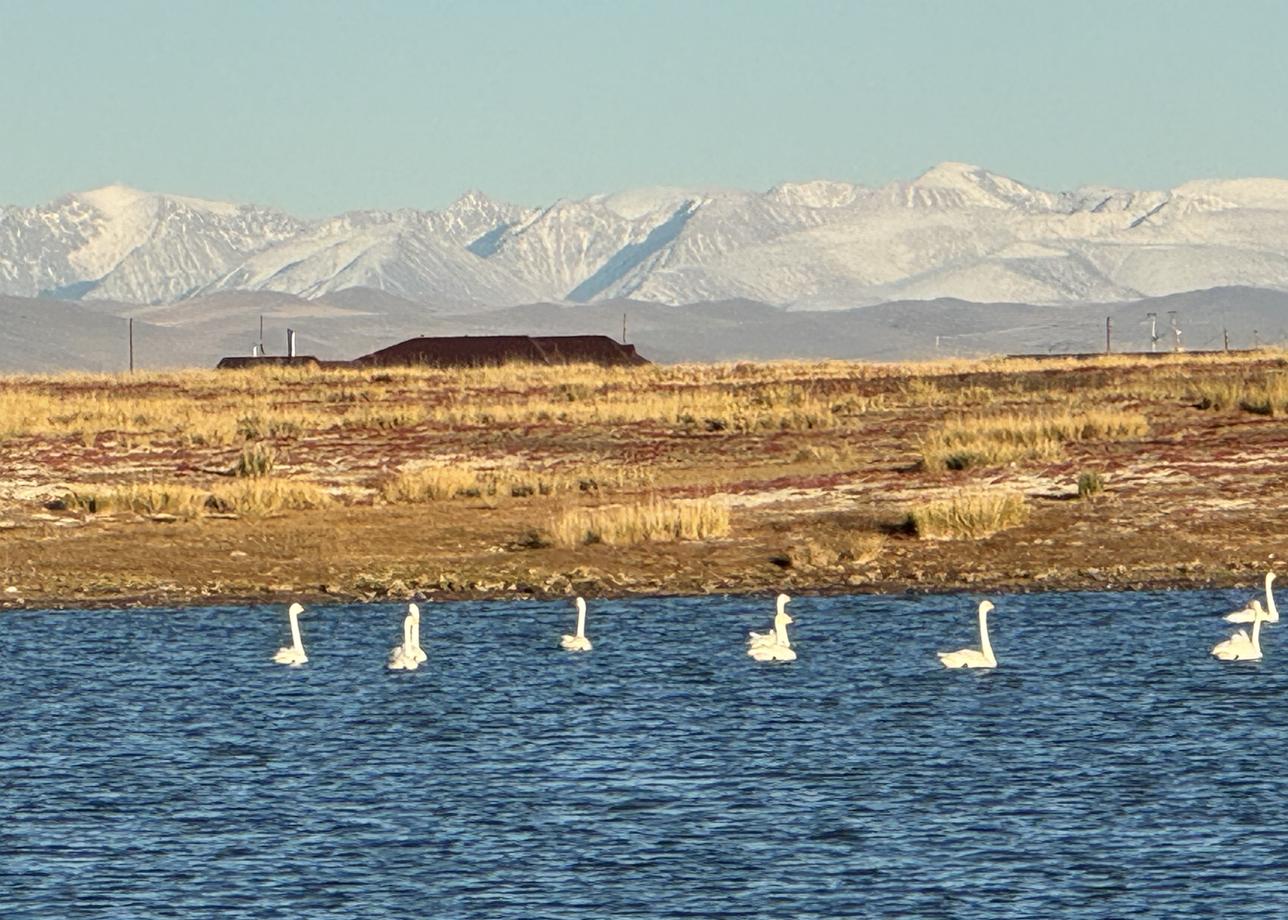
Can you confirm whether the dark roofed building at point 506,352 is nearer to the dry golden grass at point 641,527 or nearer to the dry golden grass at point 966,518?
the dry golden grass at point 641,527

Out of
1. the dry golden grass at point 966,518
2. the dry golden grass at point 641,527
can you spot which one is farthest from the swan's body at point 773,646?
the dry golden grass at point 966,518

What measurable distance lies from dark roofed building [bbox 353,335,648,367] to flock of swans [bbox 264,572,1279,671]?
217 feet

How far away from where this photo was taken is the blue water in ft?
52.7

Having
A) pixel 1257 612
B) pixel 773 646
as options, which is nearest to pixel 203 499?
pixel 773 646

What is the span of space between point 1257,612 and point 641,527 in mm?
9629

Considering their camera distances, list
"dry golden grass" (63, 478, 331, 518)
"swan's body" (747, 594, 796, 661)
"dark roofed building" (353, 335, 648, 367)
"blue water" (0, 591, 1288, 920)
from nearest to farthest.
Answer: "blue water" (0, 591, 1288, 920), "swan's body" (747, 594, 796, 661), "dry golden grass" (63, 478, 331, 518), "dark roofed building" (353, 335, 648, 367)

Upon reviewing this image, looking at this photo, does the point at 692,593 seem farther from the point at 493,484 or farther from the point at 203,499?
the point at 203,499

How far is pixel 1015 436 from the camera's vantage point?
41.3 m

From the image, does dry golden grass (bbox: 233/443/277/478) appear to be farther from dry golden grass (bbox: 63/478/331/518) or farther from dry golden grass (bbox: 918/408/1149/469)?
dry golden grass (bbox: 918/408/1149/469)

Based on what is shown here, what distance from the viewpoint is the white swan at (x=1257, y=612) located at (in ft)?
81.9

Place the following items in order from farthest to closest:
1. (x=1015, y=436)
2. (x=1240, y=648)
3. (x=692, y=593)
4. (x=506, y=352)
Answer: (x=506, y=352), (x=1015, y=436), (x=692, y=593), (x=1240, y=648)

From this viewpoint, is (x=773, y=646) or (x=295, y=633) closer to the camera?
(x=773, y=646)

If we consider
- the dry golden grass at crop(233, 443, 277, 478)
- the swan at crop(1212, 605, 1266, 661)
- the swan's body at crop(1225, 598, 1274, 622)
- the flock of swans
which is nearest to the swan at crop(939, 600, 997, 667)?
the flock of swans

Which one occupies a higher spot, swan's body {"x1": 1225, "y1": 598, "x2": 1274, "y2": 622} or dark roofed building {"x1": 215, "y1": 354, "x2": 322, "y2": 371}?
dark roofed building {"x1": 215, "y1": 354, "x2": 322, "y2": 371}
